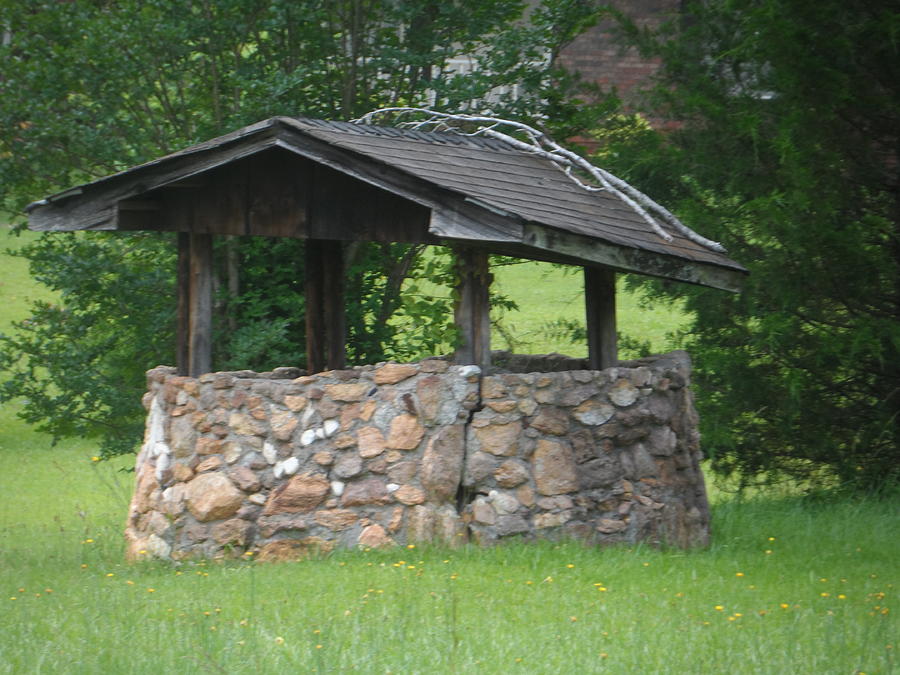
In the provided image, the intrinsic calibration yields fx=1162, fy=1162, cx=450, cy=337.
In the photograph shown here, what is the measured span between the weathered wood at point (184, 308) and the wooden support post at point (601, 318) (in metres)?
2.77

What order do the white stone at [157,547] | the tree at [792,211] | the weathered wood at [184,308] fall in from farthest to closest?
the tree at [792,211], the weathered wood at [184,308], the white stone at [157,547]

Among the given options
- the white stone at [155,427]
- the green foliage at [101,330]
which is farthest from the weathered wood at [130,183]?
the green foliage at [101,330]

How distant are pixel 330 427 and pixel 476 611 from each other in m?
1.93

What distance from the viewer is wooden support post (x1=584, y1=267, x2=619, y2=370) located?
26.4ft

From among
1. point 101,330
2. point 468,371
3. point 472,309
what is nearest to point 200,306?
point 472,309

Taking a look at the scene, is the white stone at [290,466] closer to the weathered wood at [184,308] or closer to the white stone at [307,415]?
the white stone at [307,415]

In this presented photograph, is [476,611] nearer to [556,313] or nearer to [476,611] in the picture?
[476,611]

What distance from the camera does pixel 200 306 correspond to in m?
7.85

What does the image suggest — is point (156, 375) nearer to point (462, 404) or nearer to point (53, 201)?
point (53, 201)

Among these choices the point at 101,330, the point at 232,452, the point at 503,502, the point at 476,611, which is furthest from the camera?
the point at 101,330

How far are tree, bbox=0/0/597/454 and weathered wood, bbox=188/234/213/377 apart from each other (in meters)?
2.97

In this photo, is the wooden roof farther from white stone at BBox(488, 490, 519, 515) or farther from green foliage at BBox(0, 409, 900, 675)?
green foliage at BBox(0, 409, 900, 675)

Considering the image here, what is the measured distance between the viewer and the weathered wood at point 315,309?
8789 millimetres

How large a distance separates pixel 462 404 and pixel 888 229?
4953 mm
